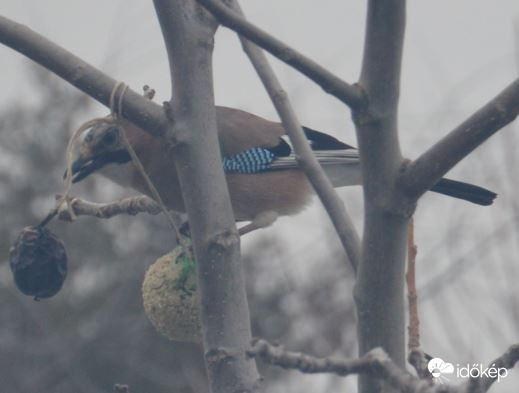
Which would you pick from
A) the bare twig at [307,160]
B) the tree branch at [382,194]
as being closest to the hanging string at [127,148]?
the bare twig at [307,160]

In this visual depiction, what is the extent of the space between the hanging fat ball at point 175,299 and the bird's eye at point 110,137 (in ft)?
3.10

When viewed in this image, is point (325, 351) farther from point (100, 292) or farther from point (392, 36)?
point (100, 292)

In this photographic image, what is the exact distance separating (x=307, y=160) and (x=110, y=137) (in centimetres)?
137

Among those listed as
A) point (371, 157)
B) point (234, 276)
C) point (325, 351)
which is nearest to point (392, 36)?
point (371, 157)

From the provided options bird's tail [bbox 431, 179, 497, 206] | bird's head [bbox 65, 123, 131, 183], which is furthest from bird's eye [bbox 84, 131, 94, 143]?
bird's tail [bbox 431, 179, 497, 206]

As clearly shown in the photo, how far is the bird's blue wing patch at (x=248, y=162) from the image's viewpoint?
13.1ft

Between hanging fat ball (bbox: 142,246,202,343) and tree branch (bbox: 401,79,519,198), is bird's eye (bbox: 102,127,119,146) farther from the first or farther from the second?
tree branch (bbox: 401,79,519,198)

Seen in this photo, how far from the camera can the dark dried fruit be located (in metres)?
2.83

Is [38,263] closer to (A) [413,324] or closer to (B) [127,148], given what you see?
(B) [127,148]

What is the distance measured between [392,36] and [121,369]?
783 cm

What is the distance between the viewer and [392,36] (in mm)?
1973

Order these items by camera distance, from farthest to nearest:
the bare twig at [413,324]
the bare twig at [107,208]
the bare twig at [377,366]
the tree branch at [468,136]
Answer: the bare twig at [107,208], the bare twig at [413,324], the tree branch at [468,136], the bare twig at [377,366]

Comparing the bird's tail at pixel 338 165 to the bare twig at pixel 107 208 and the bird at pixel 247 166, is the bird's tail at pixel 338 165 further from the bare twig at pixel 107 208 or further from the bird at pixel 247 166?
the bare twig at pixel 107 208

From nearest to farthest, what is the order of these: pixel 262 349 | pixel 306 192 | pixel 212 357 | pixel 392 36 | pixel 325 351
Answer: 1. pixel 262 349
2. pixel 392 36
3. pixel 212 357
4. pixel 306 192
5. pixel 325 351
